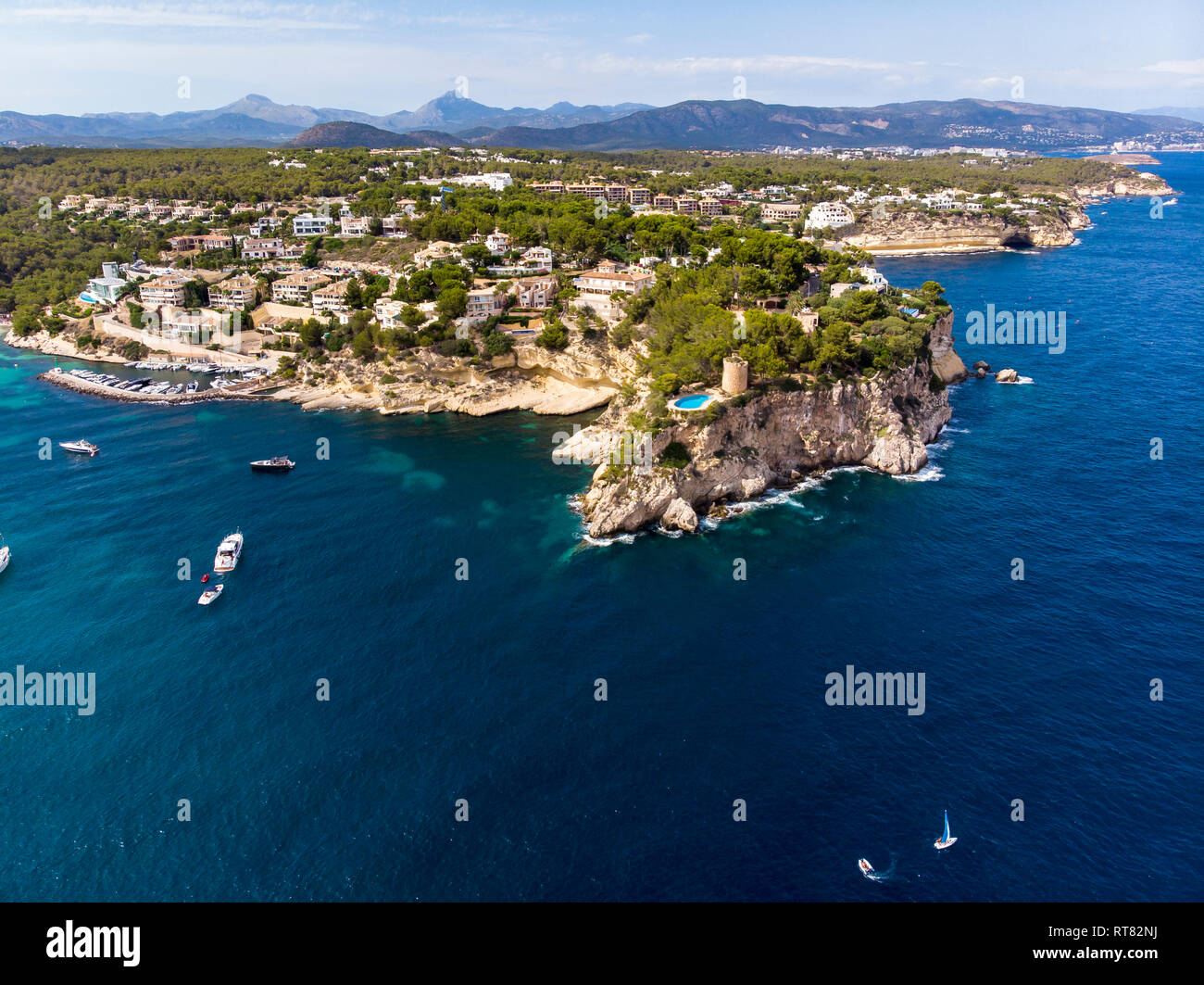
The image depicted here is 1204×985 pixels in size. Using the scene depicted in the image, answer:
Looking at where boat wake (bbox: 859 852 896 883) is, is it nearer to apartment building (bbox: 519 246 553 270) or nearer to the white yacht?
the white yacht

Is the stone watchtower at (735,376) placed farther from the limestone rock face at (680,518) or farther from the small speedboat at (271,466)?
the small speedboat at (271,466)

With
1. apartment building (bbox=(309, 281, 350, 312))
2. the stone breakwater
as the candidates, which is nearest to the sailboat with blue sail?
the stone breakwater

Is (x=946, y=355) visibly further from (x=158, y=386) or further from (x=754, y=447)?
(x=158, y=386)

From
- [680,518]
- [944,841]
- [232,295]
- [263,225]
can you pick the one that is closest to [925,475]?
[680,518]

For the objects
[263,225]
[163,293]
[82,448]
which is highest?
[263,225]

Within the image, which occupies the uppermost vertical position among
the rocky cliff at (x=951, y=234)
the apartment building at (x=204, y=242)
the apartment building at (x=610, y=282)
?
the rocky cliff at (x=951, y=234)

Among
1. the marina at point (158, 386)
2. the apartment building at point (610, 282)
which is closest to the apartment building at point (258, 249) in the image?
the marina at point (158, 386)
